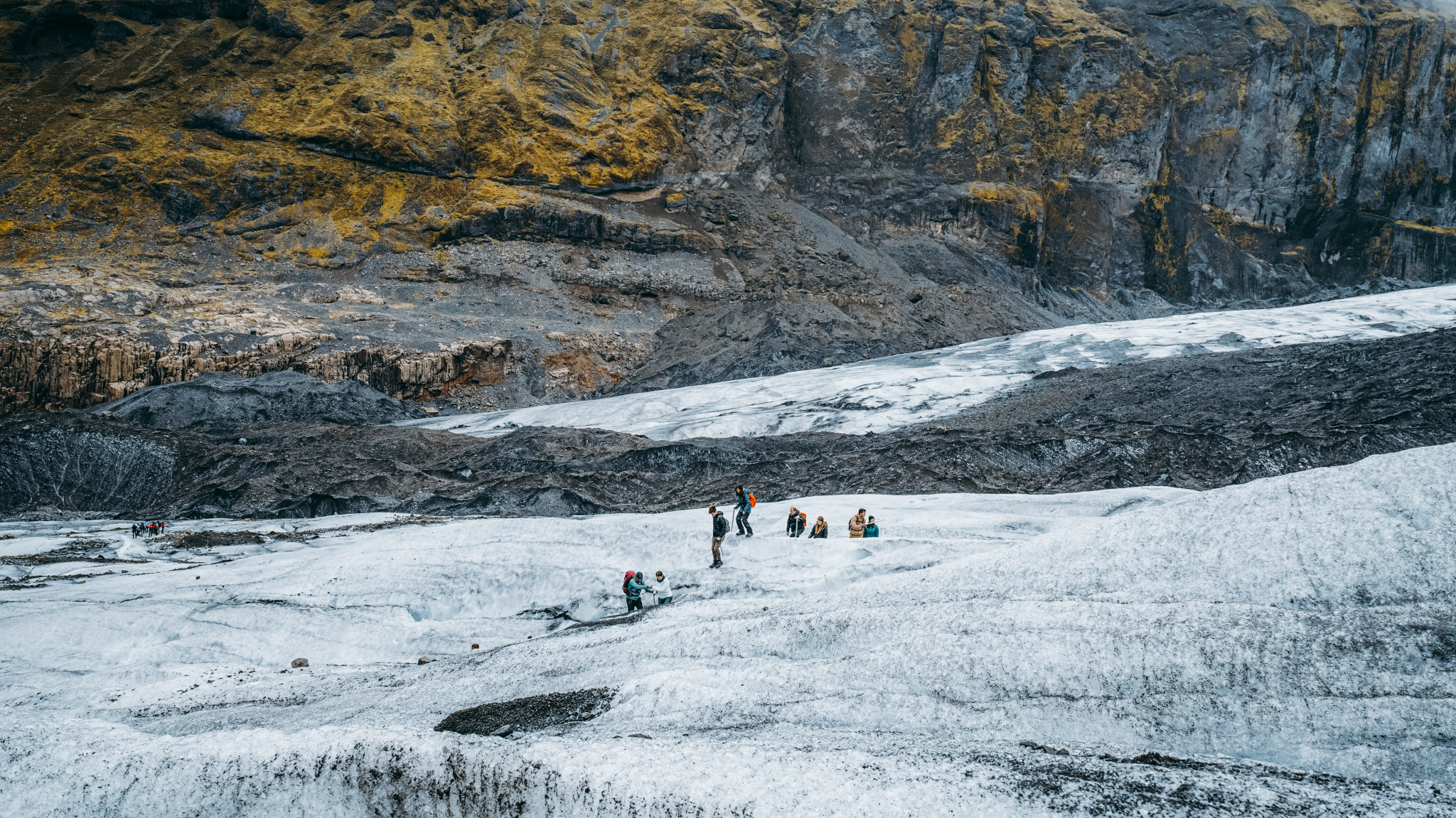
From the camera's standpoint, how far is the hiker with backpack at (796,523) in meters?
19.2

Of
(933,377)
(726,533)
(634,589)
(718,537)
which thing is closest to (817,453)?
(933,377)

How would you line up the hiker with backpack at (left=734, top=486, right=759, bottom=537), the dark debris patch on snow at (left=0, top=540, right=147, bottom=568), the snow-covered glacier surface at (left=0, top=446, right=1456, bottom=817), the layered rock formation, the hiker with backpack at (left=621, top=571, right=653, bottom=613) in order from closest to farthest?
the snow-covered glacier surface at (left=0, top=446, right=1456, bottom=817)
the hiker with backpack at (left=621, top=571, right=653, bottom=613)
the hiker with backpack at (left=734, top=486, right=759, bottom=537)
the dark debris patch on snow at (left=0, top=540, right=147, bottom=568)
the layered rock formation

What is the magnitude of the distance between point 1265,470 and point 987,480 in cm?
770

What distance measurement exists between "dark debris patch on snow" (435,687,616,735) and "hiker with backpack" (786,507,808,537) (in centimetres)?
962

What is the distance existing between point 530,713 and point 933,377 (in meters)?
43.0

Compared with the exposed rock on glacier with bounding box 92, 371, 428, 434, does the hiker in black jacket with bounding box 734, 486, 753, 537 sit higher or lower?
lower

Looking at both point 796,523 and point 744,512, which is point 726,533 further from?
point 796,523

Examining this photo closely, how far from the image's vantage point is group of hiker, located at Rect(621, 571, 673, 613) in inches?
599

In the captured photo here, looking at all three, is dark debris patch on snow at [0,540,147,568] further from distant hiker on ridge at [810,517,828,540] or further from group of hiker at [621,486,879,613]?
distant hiker on ridge at [810,517,828,540]

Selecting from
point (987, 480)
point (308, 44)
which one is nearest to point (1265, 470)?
point (987, 480)

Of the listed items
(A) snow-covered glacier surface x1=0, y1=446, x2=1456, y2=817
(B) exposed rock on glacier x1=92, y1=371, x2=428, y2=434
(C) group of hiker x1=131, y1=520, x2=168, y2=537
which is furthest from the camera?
(B) exposed rock on glacier x1=92, y1=371, x2=428, y2=434

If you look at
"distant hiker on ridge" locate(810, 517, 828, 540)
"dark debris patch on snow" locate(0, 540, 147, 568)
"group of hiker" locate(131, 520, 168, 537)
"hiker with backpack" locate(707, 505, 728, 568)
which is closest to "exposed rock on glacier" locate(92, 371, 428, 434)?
"group of hiker" locate(131, 520, 168, 537)

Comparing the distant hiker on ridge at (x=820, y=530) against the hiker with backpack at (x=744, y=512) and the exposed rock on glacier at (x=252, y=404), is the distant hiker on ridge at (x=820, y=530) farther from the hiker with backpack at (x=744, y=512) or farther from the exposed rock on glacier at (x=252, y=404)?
the exposed rock on glacier at (x=252, y=404)

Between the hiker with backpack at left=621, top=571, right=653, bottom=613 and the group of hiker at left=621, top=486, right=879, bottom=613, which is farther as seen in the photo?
the group of hiker at left=621, top=486, right=879, bottom=613
